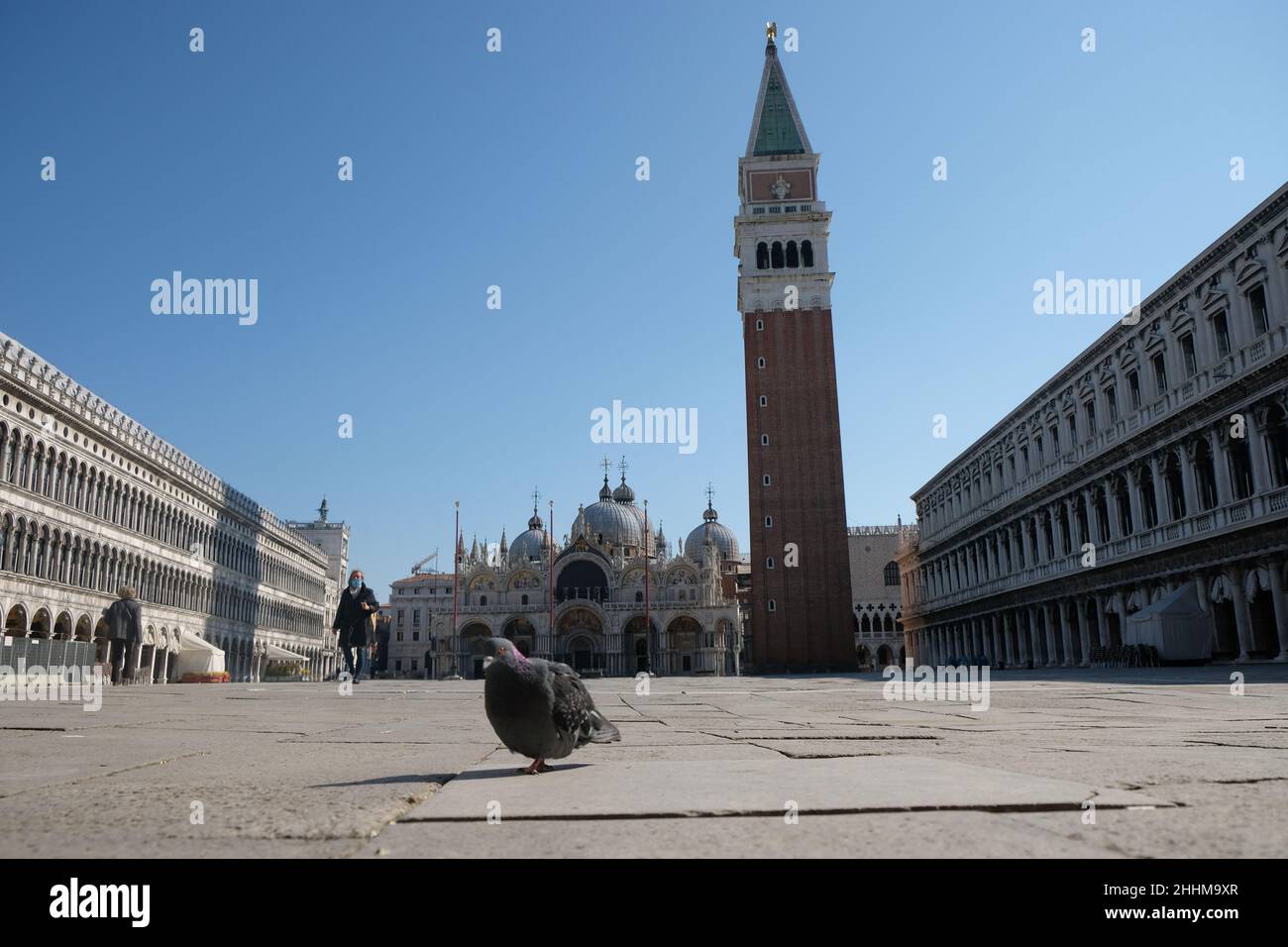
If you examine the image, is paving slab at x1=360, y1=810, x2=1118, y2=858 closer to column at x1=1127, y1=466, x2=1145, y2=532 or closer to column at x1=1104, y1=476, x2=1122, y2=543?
column at x1=1127, y1=466, x2=1145, y2=532

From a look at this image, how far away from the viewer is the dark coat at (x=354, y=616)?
1695cm

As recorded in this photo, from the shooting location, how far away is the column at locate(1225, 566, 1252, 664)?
23344 millimetres

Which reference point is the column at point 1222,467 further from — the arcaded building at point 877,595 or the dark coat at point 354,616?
the arcaded building at point 877,595

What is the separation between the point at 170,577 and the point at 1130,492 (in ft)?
128

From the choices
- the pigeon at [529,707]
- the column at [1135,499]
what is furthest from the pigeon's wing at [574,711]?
the column at [1135,499]

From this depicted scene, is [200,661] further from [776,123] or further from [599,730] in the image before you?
[776,123]

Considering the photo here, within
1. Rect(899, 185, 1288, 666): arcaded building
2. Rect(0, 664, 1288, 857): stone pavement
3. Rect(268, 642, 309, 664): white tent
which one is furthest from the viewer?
Rect(268, 642, 309, 664): white tent

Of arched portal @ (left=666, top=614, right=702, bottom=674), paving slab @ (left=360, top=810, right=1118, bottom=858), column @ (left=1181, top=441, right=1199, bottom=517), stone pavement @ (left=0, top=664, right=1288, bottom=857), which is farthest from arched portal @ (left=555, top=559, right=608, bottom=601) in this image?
paving slab @ (left=360, top=810, right=1118, bottom=858)

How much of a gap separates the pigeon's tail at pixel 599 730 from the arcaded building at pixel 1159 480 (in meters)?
22.9

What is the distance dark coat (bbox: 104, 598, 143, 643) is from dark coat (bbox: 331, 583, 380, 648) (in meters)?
3.37

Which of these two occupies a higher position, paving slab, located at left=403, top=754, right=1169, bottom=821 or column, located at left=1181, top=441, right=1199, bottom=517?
column, located at left=1181, top=441, right=1199, bottom=517

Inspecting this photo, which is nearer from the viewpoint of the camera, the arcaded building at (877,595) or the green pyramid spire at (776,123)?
the green pyramid spire at (776,123)
